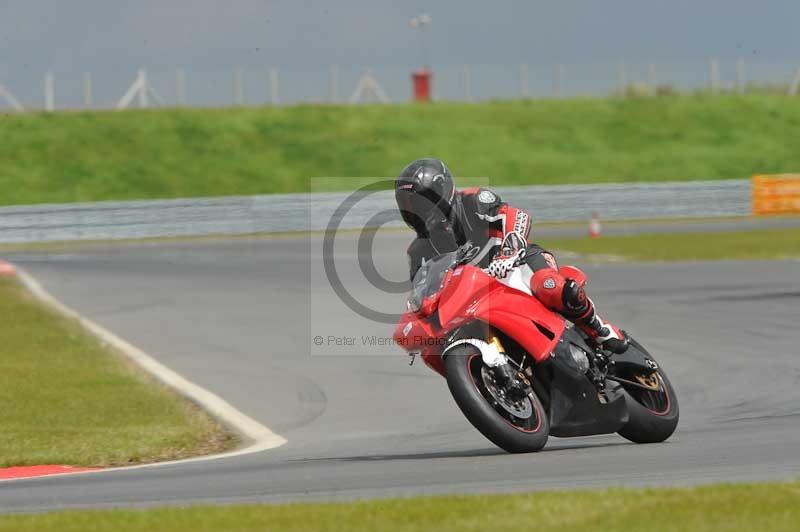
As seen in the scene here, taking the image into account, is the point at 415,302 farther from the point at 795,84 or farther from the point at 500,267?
the point at 795,84

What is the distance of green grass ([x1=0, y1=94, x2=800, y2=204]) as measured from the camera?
148ft

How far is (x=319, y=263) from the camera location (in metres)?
28.1

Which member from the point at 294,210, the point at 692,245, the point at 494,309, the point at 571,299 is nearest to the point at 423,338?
the point at 494,309

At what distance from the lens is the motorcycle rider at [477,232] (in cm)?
865

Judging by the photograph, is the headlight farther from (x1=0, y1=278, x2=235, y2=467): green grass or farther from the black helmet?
(x1=0, y1=278, x2=235, y2=467): green grass

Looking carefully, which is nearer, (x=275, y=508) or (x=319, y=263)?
(x=275, y=508)

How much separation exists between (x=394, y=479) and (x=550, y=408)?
1341 millimetres

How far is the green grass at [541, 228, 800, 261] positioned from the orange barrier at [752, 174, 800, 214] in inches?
198

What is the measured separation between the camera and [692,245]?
30.2 m

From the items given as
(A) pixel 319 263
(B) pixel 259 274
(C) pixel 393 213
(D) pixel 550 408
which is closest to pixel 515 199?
(C) pixel 393 213

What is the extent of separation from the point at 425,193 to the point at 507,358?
3.64 ft

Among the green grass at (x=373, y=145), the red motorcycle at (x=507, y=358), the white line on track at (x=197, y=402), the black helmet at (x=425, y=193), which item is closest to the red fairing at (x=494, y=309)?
the red motorcycle at (x=507, y=358)

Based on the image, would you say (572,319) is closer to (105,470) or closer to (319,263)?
(105,470)

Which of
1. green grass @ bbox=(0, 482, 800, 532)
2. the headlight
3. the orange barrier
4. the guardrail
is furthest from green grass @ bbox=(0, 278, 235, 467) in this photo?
the orange barrier
